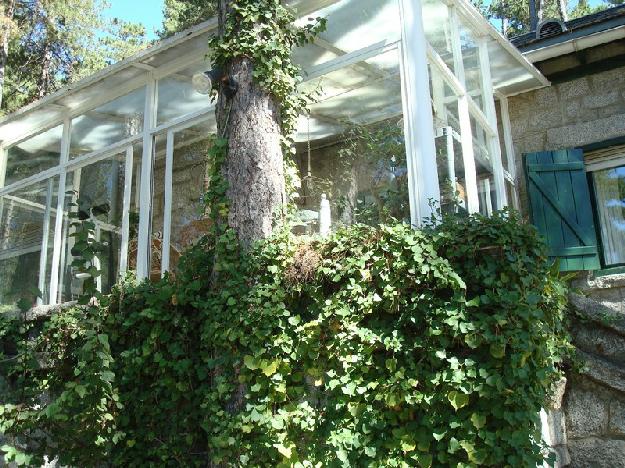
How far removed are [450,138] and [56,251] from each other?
4.60 m

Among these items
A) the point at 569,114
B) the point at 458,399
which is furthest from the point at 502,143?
the point at 458,399

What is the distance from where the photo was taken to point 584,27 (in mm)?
7082

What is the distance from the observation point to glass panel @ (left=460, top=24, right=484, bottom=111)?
248 inches

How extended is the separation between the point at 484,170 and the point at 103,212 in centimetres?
400

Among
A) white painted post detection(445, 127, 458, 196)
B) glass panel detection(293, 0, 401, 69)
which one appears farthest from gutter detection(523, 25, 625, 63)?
glass panel detection(293, 0, 401, 69)

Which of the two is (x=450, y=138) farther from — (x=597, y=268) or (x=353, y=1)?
(x=597, y=268)

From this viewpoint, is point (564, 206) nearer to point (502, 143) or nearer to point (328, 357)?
point (502, 143)

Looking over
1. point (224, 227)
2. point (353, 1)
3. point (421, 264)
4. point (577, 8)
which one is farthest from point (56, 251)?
point (577, 8)

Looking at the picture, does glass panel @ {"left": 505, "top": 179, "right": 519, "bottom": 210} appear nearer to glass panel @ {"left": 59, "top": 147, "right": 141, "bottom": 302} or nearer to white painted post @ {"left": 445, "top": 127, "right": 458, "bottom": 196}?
→ white painted post @ {"left": 445, "top": 127, "right": 458, "bottom": 196}

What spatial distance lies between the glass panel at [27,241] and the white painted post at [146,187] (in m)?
1.41

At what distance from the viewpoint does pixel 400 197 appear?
4773 mm

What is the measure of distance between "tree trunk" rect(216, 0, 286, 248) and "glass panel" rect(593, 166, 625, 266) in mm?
4082

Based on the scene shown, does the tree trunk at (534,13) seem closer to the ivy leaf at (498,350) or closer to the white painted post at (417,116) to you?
the white painted post at (417,116)

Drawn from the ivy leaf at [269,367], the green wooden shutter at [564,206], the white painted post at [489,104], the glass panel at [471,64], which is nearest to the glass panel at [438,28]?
the glass panel at [471,64]
